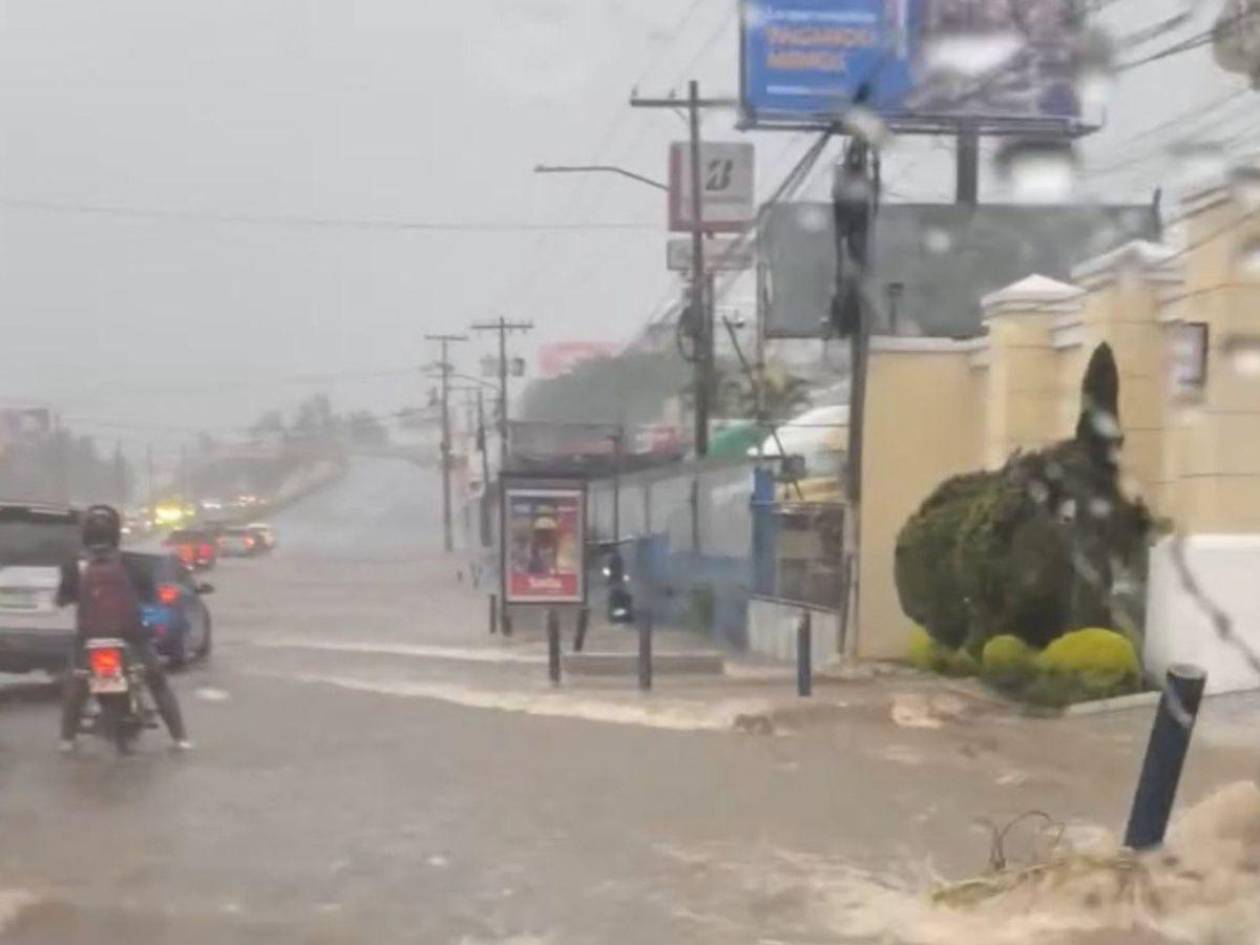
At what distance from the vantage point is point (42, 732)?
1505cm

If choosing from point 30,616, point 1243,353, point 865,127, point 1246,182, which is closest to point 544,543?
point 865,127

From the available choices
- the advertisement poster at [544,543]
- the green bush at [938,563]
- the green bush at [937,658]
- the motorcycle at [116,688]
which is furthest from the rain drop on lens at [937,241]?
the motorcycle at [116,688]

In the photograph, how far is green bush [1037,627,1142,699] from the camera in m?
16.1

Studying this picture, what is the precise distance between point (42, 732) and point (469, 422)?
323 ft

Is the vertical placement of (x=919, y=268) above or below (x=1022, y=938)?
above

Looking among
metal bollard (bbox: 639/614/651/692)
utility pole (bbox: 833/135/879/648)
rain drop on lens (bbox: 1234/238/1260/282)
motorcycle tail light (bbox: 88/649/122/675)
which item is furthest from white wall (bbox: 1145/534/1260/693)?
motorcycle tail light (bbox: 88/649/122/675)

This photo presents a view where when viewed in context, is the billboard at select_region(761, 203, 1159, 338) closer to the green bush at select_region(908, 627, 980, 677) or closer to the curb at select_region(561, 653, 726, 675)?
the curb at select_region(561, 653, 726, 675)

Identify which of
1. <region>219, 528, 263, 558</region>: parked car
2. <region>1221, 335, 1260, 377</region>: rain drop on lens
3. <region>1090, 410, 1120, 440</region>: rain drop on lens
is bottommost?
<region>219, 528, 263, 558</region>: parked car

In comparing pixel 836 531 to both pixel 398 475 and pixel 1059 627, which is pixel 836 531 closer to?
pixel 1059 627

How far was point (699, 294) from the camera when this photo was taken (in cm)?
3547

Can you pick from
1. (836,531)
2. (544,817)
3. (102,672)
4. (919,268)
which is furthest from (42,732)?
(919,268)

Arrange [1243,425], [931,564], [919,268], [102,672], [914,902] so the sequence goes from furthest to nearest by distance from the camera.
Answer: [919,268]
[931,564]
[1243,425]
[102,672]
[914,902]

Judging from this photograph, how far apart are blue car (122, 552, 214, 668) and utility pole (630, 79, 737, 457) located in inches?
577

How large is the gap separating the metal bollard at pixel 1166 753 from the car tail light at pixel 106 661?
7310 millimetres
